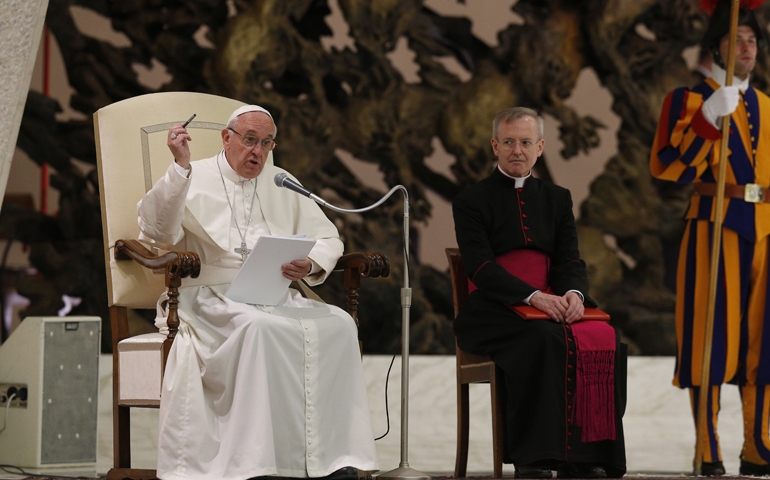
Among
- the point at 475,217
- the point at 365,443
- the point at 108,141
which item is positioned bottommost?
the point at 365,443

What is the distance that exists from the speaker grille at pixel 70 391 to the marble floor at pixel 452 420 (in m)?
0.56

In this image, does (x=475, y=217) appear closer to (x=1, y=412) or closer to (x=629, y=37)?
(x=1, y=412)

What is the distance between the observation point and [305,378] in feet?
12.7

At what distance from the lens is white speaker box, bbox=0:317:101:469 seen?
4.63 metres

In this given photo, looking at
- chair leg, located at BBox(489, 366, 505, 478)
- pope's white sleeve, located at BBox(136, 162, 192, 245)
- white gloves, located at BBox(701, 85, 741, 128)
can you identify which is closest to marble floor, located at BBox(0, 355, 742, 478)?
chair leg, located at BBox(489, 366, 505, 478)

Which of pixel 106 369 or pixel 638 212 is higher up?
pixel 638 212

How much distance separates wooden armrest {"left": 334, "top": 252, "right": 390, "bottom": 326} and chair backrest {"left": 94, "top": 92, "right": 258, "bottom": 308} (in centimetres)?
77

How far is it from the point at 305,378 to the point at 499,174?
1371mm

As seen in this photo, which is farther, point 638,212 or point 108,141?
point 638,212

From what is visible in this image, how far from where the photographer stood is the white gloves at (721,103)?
493 centimetres

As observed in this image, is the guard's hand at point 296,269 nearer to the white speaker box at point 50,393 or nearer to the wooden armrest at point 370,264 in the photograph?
the wooden armrest at point 370,264

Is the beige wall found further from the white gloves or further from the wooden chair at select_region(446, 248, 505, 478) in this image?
the wooden chair at select_region(446, 248, 505, 478)

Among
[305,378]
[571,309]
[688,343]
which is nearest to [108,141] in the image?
[305,378]

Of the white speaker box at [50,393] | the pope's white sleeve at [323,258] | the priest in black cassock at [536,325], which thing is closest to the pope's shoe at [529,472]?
the priest in black cassock at [536,325]
